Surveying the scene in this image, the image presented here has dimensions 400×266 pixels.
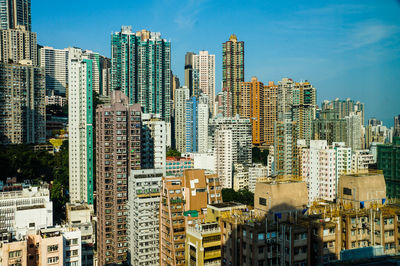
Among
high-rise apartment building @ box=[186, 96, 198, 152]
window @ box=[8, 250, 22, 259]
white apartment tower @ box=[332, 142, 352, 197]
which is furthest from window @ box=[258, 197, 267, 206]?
high-rise apartment building @ box=[186, 96, 198, 152]

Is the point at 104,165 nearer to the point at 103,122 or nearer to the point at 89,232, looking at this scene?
the point at 103,122

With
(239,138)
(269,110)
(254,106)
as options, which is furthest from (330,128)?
(254,106)

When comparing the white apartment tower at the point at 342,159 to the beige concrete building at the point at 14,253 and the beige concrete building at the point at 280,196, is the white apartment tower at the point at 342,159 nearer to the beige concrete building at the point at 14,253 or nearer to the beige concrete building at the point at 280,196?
the beige concrete building at the point at 280,196

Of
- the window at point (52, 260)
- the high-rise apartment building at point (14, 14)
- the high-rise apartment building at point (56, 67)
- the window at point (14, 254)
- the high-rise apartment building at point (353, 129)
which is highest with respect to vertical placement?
the high-rise apartment building at point (14, 14)

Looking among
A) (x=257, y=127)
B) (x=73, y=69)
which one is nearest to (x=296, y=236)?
(x=73, y=69)

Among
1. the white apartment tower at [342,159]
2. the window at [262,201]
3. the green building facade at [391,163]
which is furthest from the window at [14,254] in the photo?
the white apartment tower at [342,159]

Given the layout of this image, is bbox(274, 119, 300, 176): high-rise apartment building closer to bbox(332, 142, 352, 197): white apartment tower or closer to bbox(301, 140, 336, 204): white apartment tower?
bbox(301, 140, 336, 204): white apartment tower

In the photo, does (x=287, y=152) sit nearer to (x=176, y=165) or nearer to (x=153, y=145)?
(x=176, y=165)
